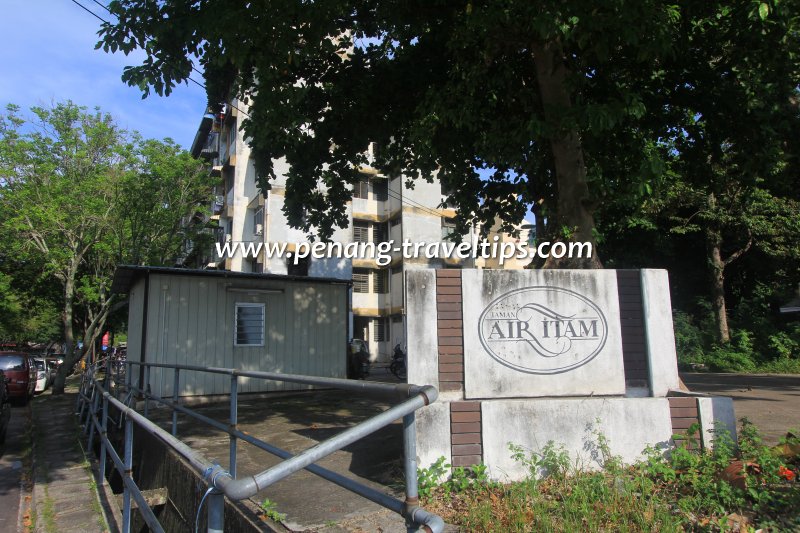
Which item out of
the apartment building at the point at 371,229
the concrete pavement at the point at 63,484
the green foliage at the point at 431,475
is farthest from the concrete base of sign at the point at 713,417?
the apartment building at the point at 371,229

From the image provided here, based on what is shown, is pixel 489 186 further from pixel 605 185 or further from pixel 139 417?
pixel 139 417

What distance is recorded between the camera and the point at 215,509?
6.44 ft

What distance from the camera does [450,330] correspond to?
569 cm

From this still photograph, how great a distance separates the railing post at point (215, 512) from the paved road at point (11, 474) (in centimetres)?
528

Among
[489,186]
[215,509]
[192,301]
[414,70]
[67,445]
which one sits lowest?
[67,445]

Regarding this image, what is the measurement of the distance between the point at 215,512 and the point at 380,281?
3001 cm

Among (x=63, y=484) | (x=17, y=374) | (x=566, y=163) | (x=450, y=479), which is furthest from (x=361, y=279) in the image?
(x=450, y=479)

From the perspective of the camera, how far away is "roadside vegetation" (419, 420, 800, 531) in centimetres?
405

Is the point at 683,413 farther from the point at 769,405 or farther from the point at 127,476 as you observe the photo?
the point at 769,405

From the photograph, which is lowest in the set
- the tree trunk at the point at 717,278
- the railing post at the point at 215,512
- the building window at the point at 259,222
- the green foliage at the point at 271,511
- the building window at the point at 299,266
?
the green foliage at the point at 271,511

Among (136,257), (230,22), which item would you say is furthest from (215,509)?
(136,257)

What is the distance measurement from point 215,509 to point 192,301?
11216 mm

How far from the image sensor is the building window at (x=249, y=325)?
42.5 ft

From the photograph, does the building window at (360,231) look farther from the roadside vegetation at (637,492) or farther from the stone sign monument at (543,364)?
the roadside vegetation at (637,492)
